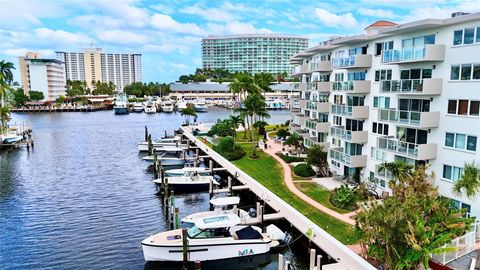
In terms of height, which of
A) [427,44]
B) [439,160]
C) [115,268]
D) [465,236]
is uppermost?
[427,44]

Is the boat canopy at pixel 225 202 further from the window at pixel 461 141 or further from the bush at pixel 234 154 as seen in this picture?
the window at pixel 461 141

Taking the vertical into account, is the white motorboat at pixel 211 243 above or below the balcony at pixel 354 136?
below

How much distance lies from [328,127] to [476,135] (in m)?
19.9

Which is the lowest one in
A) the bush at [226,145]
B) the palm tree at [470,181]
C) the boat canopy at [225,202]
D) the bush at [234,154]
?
the boat canopy at [225,202]

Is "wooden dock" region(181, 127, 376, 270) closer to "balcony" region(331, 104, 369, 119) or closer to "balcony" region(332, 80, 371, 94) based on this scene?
"balcony" region(331, 104, 369, 119)

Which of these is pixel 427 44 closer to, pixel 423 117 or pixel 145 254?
pixel 423 117

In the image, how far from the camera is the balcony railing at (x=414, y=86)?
28.4m

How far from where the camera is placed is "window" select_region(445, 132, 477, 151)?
1031 inches

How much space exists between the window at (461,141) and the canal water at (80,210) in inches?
576

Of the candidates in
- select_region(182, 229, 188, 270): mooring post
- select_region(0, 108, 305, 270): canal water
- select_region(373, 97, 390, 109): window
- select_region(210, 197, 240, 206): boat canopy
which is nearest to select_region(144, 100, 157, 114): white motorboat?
select_region(0, 108, 305, 270): canal water

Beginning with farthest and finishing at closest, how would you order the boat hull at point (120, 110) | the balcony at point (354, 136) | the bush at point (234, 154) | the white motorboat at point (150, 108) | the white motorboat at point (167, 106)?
the white motorboat at point (167, 106) < the white motorboat at point (150, 108) < the boat hull at point (120, 110) < the bush at point (234, 154) < the balcony at point (354, 136)

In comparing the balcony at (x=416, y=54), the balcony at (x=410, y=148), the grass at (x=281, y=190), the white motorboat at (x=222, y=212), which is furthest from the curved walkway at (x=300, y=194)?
the balcony at (x=416, y=54)

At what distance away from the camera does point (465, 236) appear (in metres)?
22.0

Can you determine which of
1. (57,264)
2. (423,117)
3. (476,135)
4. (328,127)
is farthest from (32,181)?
(476,135)
